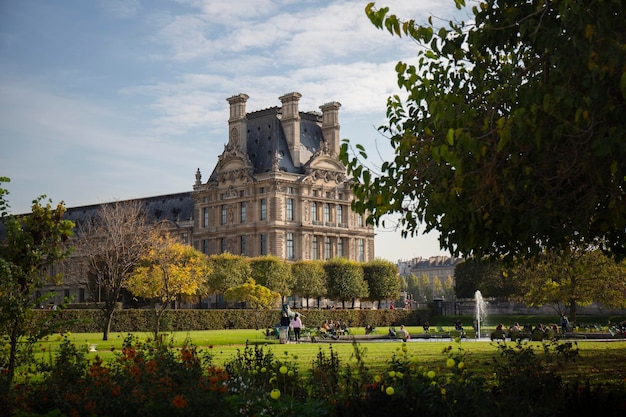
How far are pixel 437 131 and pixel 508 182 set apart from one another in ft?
3.94

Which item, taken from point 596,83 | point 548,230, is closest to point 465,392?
point 596,83

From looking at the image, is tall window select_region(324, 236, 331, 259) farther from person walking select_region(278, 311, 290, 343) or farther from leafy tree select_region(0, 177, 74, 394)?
leafy tree select_region(0, 177, 74, 394)

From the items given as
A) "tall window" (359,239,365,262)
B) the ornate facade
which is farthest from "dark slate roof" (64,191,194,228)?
"tall window" (359,239,365,262)

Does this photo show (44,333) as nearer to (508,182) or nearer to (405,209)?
(405,209)

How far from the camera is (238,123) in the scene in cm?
8462

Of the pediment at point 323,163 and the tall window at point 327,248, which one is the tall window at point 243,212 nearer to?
the pediment at point 323,163

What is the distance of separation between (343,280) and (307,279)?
356 centimetres

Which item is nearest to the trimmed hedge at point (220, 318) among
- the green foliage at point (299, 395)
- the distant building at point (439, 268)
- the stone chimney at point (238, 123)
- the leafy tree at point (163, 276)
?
the leafy tree at point (163, 276)

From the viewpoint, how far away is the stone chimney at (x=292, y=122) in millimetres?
83062

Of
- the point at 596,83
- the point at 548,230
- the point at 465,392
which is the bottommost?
the point at 465,392

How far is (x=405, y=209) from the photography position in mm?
10797

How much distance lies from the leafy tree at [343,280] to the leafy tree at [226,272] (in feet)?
24.6

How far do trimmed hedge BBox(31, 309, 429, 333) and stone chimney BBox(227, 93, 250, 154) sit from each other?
1286 inches

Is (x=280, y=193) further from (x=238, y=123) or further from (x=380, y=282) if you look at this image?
(x=380, y=282)
